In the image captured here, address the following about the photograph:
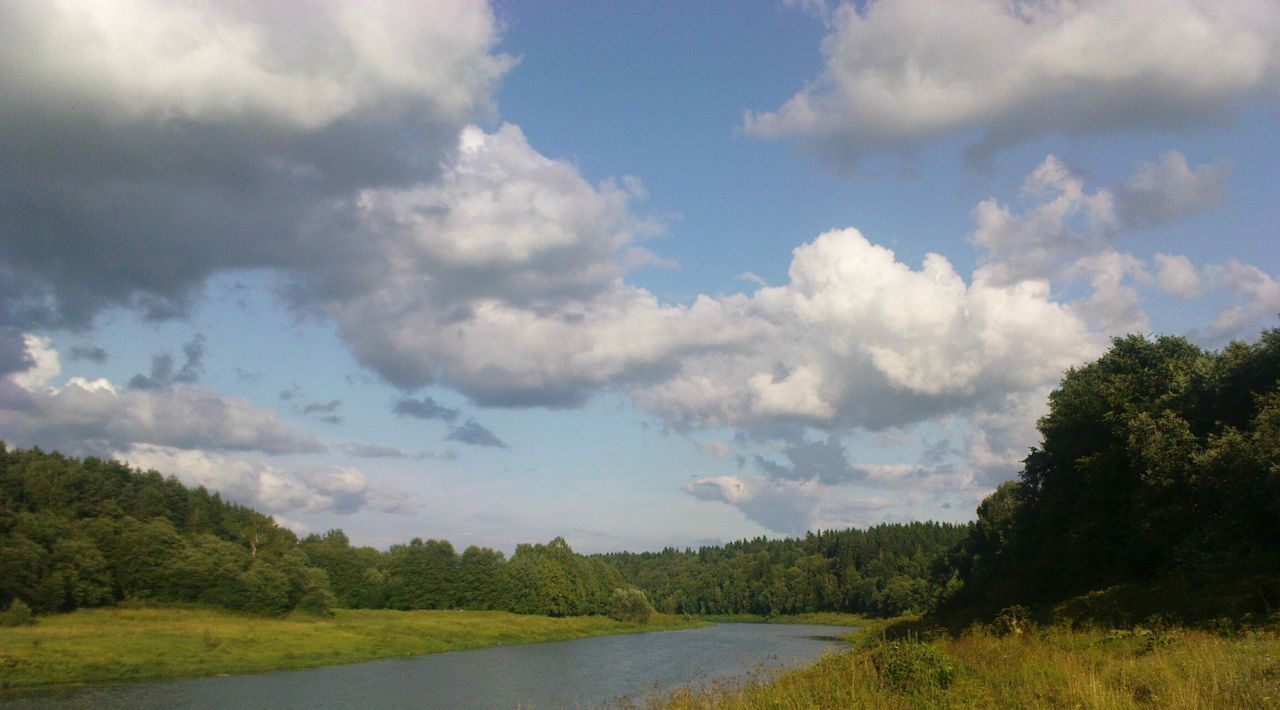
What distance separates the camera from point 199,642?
69000mm

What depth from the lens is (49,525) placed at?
7981 cm

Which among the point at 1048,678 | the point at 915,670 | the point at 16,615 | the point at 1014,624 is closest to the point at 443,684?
the point at 16,615

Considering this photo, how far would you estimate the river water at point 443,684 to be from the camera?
47.3 metres

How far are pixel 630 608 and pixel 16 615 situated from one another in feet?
330

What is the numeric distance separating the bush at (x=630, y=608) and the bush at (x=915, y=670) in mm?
138431

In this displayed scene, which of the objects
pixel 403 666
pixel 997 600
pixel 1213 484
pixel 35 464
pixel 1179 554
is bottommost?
pixel 403 666

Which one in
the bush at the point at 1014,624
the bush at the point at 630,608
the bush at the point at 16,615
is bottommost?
the bush at the point at 630,608

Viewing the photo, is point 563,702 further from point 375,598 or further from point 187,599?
point 375,598

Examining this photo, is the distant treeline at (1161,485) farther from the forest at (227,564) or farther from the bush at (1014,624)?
the forest at (227,564)

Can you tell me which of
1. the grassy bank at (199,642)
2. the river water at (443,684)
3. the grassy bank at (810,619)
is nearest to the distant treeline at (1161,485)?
the river water at (443,684)

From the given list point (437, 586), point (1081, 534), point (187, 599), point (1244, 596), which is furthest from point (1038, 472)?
point (437, 586)

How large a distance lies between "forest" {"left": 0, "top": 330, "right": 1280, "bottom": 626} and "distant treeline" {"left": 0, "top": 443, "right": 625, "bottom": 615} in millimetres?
225

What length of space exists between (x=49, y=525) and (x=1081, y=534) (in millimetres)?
94829

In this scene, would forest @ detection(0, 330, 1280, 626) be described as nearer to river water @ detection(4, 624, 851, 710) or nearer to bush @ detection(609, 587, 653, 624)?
bush @ detection(609, 587, 653, 624)
